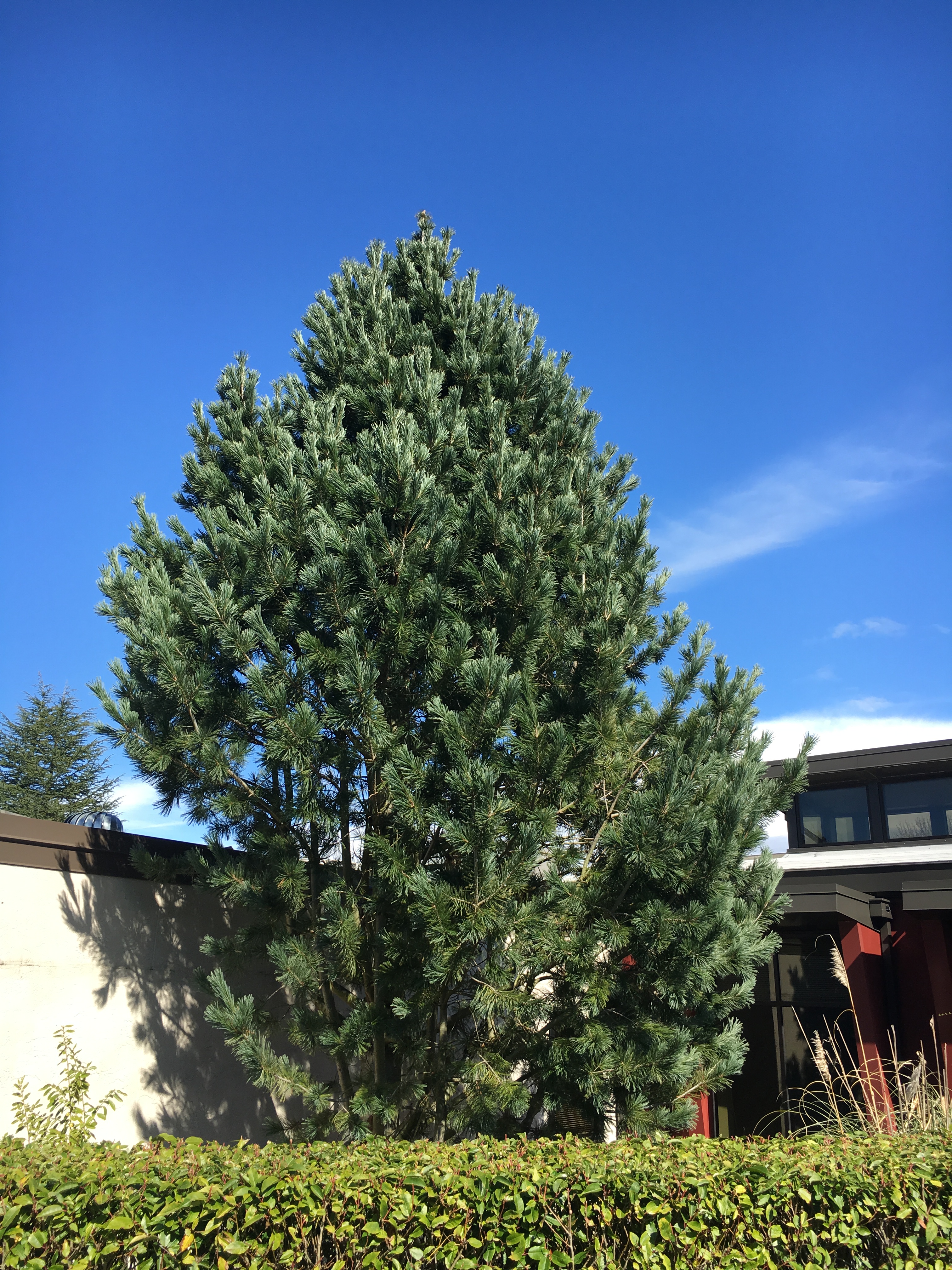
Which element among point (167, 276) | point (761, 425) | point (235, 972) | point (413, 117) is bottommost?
point (235, 972)

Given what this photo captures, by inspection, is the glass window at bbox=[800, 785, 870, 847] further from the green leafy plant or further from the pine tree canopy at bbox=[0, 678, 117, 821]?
the pine tree canopy at bbox=[0, 678, 117, 821]

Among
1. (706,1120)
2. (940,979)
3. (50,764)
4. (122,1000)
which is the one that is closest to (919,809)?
(940,979)

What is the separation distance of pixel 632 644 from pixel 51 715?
2457 centimetres

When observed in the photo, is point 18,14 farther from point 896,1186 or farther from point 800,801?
point 800,801

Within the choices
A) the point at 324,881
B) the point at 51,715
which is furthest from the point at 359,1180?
the point at 51,715

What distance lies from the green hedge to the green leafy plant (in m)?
0.58

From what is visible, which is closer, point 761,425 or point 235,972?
point 235,972

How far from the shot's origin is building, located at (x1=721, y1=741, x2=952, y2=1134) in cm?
659

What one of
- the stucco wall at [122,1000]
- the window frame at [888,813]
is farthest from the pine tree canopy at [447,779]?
the window frame at [888,813]

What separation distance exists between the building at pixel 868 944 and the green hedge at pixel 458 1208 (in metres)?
1.88

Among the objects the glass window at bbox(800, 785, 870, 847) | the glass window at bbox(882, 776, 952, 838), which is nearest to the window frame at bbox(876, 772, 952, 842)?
the glass window at bbox(882, 776, 952, 838)

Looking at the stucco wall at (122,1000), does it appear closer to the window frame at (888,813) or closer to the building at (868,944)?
the building at (868,944)

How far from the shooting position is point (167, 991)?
564 cm

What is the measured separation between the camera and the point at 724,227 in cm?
850
